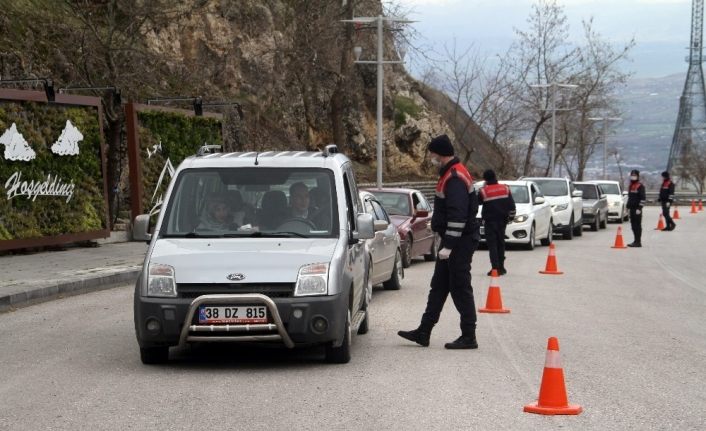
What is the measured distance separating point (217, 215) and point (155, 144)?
1790cm

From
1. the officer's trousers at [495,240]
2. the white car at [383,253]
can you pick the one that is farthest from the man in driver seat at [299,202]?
the officer's trousers at [495,240]

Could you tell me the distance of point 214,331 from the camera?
9.28 metres

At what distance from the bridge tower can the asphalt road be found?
326 feet

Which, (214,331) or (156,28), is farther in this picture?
(156,28)

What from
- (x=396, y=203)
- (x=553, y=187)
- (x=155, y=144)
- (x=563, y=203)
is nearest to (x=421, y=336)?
(x=396, y=203)

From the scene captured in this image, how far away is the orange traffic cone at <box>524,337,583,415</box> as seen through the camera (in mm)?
7723

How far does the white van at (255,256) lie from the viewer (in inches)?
365

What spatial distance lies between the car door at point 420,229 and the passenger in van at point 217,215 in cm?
1116

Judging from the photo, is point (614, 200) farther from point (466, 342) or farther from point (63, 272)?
point (466, 342)

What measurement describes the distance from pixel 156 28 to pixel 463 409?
104ft

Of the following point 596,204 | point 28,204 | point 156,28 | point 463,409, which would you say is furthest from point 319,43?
point 463,409

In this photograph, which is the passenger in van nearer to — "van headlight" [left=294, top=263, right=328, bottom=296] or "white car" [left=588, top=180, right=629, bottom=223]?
"van headlight" [left=294, top=263, right=328, bottom=296]

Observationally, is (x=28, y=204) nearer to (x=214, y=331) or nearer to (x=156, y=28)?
(x=214, y=331)

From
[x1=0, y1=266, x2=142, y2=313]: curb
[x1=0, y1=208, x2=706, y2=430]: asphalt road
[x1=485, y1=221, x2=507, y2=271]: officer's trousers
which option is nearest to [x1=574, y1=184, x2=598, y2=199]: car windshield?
[x1=485, y1=221, x2=507, y2=271]: officer's trousers
